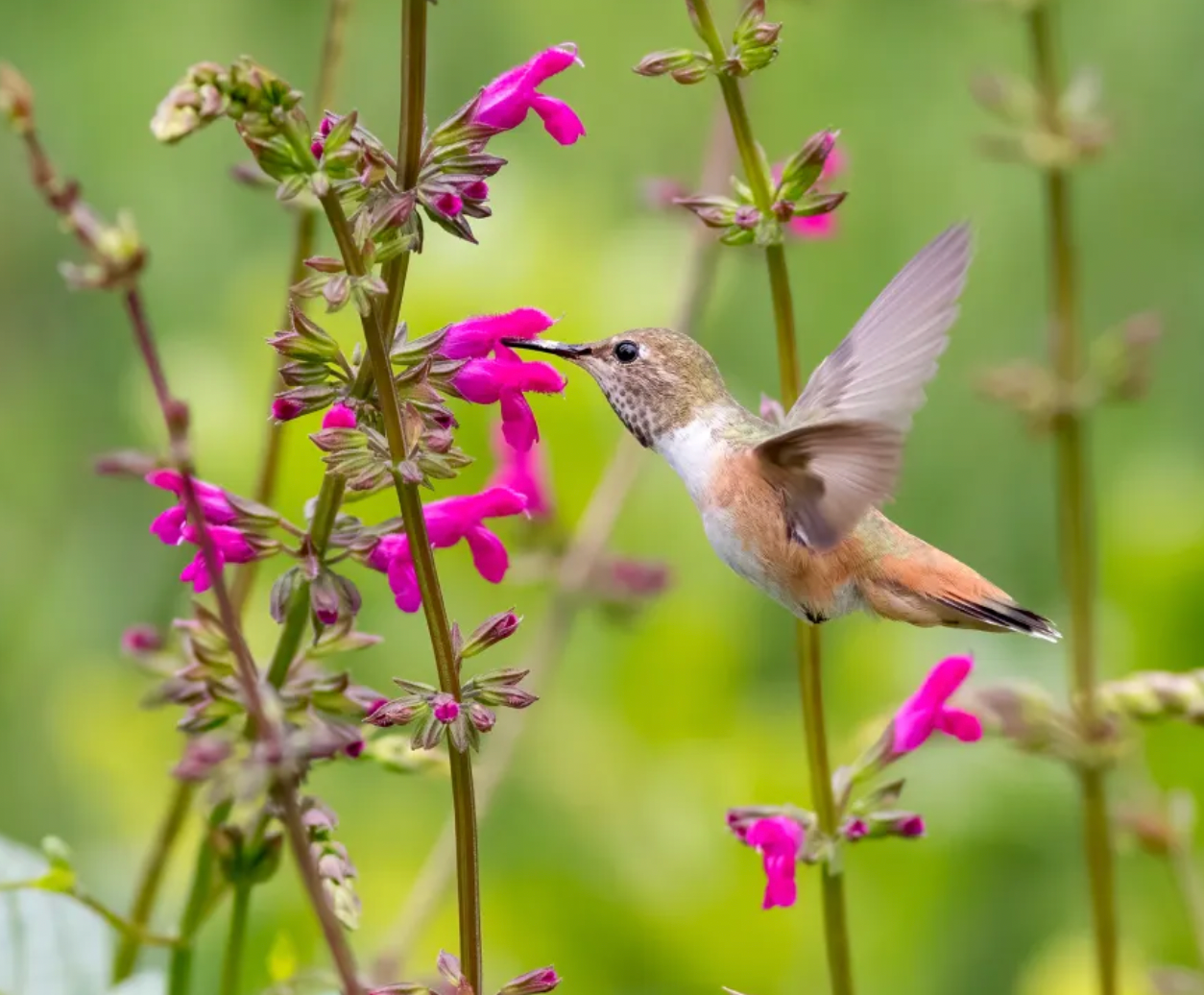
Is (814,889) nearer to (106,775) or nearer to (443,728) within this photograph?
(106,775)

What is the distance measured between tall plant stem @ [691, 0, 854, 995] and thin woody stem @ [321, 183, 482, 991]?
0.46 metres

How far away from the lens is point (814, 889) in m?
4.03

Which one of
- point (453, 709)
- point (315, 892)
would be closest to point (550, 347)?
point (453, 709)

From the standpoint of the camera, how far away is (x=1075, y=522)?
2.77 metres

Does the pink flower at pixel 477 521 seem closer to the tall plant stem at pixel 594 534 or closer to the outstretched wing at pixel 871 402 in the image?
the outstretched wing at pixel 871 402

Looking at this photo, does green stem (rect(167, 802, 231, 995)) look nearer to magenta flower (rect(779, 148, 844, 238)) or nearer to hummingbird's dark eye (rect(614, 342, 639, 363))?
hummingbird's dark eye (rect(614, 342, 639, 363))

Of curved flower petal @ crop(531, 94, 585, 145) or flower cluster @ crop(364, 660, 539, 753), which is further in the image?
curved flower petal @ crop(531, 94, 585, 145)

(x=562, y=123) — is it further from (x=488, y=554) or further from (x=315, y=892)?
(x=315, y=892)

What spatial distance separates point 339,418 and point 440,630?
36 cm

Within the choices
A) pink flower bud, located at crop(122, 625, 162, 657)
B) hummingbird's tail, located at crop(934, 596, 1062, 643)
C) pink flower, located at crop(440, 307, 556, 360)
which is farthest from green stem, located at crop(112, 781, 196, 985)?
hummingbird's tail, located at crop(934, 596, 1062, 643)

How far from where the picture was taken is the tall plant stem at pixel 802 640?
1.80m

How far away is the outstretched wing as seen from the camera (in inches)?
74.6

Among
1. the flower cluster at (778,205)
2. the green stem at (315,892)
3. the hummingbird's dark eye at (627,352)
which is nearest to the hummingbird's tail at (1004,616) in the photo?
the hummingbird's dark eye at (627,352)

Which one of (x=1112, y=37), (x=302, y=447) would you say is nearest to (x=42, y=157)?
(x=302, y=447)
